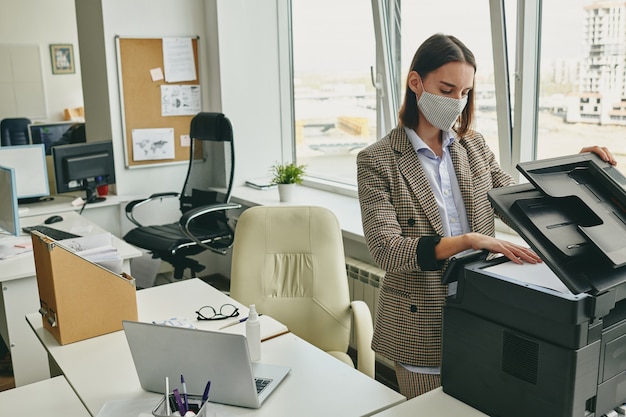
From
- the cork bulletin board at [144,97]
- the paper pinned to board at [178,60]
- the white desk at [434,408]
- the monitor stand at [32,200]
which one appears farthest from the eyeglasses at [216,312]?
the paper pinned to board at [178,60]

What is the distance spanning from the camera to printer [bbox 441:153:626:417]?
1280mm

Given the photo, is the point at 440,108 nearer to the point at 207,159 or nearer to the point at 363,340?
the point at 363,340

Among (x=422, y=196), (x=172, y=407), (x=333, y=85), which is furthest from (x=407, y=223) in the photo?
(x=333, y=85)

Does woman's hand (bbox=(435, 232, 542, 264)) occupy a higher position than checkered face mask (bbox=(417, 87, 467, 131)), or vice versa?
checkered face mask (bbox=(417, 87, 467, 131))

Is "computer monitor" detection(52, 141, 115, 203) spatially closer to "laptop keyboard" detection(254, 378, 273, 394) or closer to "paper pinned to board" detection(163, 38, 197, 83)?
"paper pinned to board" detection(163, 38, 197, 83)

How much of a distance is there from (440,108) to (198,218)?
253 centimetres

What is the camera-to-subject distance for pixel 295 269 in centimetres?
261

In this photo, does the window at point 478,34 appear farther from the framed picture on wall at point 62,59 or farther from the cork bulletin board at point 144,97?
the framed picture on wall at point 62,59

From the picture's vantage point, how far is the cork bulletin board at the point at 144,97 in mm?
4445

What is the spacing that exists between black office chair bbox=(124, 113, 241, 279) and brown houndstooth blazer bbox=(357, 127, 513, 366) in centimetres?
209

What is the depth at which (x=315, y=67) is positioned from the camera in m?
4.58

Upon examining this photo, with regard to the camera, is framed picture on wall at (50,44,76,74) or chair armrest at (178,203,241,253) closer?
chair armrest at (178,203,241,253)

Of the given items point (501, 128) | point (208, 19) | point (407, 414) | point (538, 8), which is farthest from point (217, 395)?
point (208, 19)

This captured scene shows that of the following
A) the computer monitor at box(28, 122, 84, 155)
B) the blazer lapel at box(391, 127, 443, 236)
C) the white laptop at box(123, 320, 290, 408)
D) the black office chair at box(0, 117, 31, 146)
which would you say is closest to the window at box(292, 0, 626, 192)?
the blazer lapel at box(391, 127, 443, 236)
